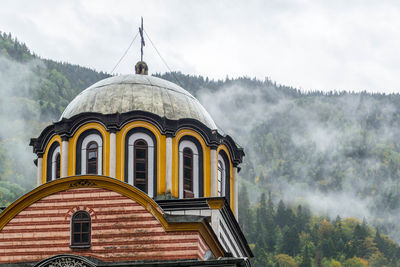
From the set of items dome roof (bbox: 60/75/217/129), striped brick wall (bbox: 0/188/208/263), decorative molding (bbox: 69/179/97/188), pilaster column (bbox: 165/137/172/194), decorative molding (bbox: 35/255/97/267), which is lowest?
decorative molding (bbox: 35/255/97/267)

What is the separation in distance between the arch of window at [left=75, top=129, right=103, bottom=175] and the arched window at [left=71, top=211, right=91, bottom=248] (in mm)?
6613

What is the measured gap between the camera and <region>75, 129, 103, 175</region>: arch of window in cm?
3753

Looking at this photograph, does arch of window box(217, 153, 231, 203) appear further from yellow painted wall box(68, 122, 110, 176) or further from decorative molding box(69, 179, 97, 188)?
decorative molding box(69, 179, 97, 188)

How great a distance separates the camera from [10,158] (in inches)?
6378

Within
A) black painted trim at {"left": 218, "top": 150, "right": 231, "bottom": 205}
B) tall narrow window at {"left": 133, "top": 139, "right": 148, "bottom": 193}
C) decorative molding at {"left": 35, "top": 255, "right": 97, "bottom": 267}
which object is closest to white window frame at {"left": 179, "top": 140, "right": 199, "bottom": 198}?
tall narrow window at {"left": 133, "top": 139, "right": 148, "bottom": 193}

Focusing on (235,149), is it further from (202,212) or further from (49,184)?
(49,184)

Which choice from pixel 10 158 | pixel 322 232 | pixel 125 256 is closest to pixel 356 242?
pixel 322 232

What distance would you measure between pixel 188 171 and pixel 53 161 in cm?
611

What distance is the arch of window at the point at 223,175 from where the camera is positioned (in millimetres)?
39844

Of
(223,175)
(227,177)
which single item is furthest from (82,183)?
(227,177)

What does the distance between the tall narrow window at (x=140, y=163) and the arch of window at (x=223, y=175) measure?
3.92 metres

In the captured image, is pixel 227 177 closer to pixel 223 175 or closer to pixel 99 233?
pixel 223 175

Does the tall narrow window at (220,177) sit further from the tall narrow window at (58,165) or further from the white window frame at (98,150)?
the tall narrow window at (58,165)

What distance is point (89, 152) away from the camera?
37750 millimetres
